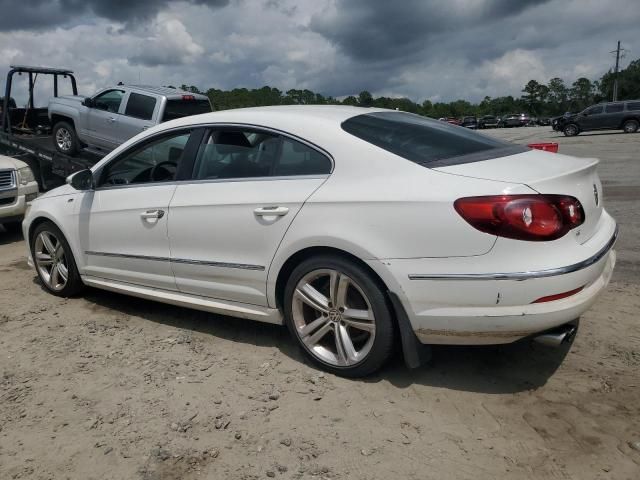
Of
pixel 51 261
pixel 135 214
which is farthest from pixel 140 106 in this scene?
pixel 135 214

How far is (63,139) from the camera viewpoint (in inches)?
439

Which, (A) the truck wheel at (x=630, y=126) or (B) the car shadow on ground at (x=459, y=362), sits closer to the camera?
(B) the car shadow on ground at (x=459, y=362)

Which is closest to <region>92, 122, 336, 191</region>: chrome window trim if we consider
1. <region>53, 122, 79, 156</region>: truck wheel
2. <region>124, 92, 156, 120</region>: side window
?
<region>124, 92, 156, 120</region>: side window

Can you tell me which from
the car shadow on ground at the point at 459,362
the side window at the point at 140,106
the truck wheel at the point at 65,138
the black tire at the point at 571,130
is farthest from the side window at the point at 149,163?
the black tire at the point at 571,130

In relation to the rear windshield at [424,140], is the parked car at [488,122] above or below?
below

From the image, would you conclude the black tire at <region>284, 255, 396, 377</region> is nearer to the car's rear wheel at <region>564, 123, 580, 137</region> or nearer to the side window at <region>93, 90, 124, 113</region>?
the side window at <region>93, 90, 124, 113</region>

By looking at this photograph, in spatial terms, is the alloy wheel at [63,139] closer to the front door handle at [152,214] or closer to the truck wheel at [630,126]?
the front door handle at [152,214]

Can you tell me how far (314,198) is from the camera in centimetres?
319

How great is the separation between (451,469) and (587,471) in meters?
0.57

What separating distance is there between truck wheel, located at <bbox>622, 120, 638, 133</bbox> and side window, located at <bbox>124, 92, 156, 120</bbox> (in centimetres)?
2512

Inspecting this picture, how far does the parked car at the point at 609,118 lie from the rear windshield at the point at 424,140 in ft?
90.2

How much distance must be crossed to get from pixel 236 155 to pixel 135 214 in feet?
3.26

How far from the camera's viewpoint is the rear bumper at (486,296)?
2686 mm

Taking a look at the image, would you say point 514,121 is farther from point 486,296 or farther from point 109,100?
point 486,296
